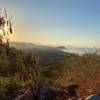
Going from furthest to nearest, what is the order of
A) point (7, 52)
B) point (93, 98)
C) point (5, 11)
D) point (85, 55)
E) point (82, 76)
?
point (7, 52), point (85, 55), point (5, 11), point (82, 76), point (93, 98)

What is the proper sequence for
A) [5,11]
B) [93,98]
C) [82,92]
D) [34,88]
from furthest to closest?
[5,11] < [34,88] < [82,92] < [93,98]

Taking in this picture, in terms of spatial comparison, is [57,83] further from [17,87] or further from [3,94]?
[3,94]

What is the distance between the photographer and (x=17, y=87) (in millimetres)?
11094

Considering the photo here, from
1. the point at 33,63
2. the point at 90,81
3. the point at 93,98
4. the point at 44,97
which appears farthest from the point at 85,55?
the point at 93,98

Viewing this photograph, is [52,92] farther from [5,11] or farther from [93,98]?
[5,11]

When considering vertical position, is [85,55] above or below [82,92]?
above

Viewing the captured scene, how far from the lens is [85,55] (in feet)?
46.4

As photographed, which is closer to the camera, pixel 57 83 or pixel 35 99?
pixel 35 99

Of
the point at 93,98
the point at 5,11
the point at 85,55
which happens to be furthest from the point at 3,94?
the point at 85,55

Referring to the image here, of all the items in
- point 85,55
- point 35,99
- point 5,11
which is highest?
point 5,11

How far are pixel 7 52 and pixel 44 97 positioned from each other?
20.8 ft

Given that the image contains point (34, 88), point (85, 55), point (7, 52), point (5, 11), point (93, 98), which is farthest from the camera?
point (7, 52)

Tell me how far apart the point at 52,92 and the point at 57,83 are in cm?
169

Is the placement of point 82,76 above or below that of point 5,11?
below
